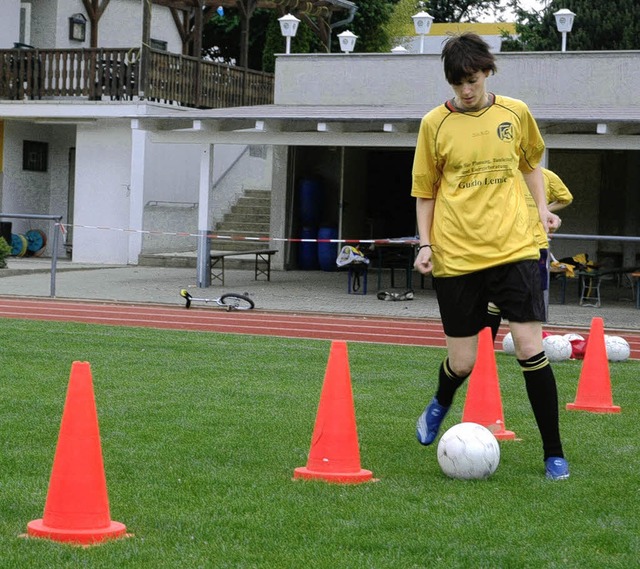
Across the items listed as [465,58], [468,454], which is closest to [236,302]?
[468,454]

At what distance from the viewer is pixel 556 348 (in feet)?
42.2

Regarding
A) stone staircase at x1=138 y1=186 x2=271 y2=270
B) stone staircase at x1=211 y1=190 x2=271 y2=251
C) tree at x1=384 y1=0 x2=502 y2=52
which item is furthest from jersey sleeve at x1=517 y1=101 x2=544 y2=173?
tree at x1=384 y1=0 x2=502 y2=52

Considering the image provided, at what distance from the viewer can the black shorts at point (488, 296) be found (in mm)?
6535

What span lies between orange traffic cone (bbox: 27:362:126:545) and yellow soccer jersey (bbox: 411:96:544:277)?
2186 mm

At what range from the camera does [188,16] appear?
121 feet

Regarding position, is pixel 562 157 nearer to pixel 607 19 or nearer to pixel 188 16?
pixel 188 16

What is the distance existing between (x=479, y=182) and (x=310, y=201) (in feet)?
73.2

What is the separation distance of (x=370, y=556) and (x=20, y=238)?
1047 inches

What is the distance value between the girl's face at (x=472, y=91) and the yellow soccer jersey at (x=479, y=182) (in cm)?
5

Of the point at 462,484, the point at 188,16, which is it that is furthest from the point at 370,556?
the point at 188,16

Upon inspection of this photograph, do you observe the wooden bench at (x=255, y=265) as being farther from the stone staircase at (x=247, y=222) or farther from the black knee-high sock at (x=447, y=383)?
the black knee-high sock at (x=447, y=383)

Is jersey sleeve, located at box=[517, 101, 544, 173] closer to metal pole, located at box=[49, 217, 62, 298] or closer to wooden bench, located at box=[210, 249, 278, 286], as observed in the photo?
metal pole, located at box=[49, 217, 62, 298]

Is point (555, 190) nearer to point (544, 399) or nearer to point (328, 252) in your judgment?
point (544, 399)

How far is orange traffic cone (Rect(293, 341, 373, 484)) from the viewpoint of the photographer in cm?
647
